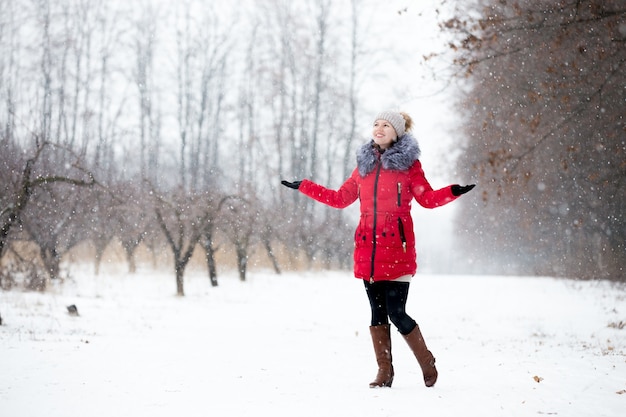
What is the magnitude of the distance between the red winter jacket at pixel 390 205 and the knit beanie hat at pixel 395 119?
0.39 feet

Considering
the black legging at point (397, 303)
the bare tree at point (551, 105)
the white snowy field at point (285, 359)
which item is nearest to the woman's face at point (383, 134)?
the black legging at point (397, 303)

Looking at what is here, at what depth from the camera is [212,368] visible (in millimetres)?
4469

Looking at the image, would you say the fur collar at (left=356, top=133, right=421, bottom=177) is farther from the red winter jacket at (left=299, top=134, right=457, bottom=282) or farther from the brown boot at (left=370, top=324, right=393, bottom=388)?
the brown boot at (left=370, top=324, right=393, bottom=388)

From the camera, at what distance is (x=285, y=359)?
16.5 feet

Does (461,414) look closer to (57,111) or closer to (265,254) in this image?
(265,254)

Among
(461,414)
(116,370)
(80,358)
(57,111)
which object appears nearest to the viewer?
(461,414)

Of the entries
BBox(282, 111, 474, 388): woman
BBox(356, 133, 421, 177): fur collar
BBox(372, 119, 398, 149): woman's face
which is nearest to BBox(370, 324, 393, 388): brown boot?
BBox(282, 111, 474, 388): woman

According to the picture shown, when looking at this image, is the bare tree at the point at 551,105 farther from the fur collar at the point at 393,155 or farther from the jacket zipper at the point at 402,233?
the jacket zipper at the point at 402,233

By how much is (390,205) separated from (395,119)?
2.29ft

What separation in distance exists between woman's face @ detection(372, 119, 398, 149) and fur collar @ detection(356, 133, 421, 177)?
5 cm

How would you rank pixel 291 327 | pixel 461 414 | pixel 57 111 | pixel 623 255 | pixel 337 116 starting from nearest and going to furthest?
pixel 461 414, pixel 291 327, pixel 623 255, pixel 57 111, pixel 337 116

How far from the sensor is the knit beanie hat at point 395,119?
389 centimetres

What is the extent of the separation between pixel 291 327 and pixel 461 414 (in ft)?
18.3

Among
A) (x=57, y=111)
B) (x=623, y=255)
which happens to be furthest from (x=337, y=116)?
(x=623, y=255)
